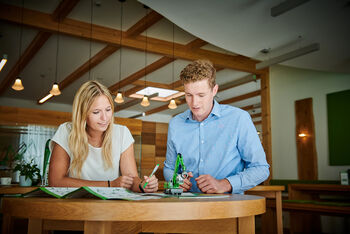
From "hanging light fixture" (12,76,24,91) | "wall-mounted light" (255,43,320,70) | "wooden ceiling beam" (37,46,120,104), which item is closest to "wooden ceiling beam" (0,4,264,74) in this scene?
"wooden ceiling beam" (37,46,120,104)

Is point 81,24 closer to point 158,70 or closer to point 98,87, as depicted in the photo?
point 158,70

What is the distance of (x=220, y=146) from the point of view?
5.98ft

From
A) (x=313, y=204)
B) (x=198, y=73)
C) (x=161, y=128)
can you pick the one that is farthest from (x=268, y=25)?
(x=198, y=73)

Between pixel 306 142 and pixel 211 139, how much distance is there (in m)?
5.67

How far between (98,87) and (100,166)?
0.42 m

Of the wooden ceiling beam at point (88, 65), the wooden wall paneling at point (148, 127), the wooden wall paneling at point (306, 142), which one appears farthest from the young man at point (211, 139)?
the wooden wall paneling at point (306, 142)

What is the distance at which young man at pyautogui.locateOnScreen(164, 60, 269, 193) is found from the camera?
1742 mm

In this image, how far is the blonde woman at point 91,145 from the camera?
5.24 feet

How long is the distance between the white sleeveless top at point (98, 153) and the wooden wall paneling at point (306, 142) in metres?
5.80

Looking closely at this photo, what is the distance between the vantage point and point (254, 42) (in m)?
5.48

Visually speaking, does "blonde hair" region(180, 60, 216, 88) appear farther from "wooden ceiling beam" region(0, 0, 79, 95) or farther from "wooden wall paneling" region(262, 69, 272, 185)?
"wooden wall paneling" region(262, 69, 272, 185)

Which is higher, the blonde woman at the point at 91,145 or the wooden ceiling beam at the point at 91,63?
the wooden ceiling beam at the point at 91,63

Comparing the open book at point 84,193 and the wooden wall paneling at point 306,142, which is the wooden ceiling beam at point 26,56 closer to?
the wooden wall paneling at point 306,142

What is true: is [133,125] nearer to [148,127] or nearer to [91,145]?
[148,127]
